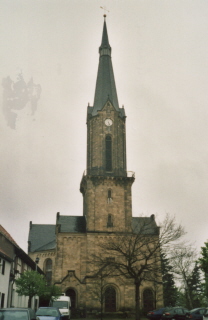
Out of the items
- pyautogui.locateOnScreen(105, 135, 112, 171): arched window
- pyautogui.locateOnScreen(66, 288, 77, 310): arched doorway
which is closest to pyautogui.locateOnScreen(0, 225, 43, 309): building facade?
pyautogui.locateOnScreen(66, 288, 77, 310): arched doorway

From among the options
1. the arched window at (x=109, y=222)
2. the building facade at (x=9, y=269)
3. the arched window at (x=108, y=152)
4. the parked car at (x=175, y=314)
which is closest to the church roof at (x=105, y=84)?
the arched window at (x=108, y=152)

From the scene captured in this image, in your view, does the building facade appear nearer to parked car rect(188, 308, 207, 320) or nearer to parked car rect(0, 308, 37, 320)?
parked car rect(0, 308, 37, 320)

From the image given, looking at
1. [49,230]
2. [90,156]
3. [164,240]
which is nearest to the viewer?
[164,240]

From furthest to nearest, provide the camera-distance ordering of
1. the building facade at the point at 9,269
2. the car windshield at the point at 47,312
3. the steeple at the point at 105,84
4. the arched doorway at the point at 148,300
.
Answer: the steeple at the point at 105,84
the arched doorway at the point at 148,300
the building facade at the point at 9,269
the car windshield at the point at 47,312

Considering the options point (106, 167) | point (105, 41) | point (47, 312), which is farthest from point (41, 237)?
point (47, 312)

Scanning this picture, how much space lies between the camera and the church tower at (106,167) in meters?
52.3

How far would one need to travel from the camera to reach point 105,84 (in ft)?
198

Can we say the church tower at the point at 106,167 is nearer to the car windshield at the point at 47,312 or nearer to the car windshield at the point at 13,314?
the car windshield at the point at 47,312

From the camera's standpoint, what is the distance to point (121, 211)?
52906 millimetres

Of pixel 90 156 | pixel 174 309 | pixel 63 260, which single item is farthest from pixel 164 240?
pixel 90 156

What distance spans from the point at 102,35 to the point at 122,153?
23.9 meters

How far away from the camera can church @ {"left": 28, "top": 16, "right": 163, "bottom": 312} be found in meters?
49.4

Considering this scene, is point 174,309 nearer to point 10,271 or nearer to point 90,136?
point 10,271

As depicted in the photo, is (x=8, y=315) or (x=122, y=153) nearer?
(x=8, y=315)
